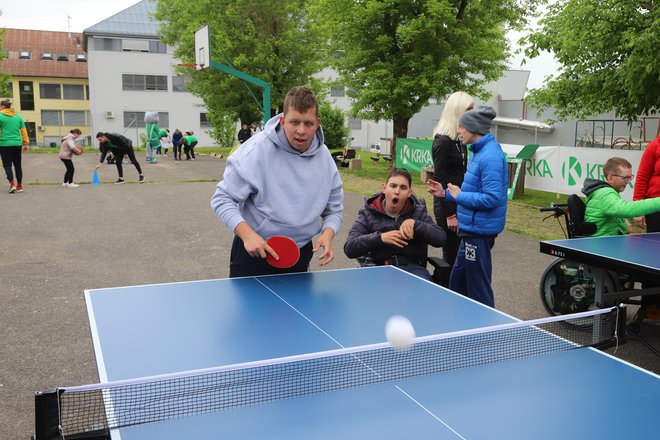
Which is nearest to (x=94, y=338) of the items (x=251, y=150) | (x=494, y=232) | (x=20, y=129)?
(x=251, y=150)

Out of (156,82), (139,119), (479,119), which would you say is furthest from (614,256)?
(156,82)

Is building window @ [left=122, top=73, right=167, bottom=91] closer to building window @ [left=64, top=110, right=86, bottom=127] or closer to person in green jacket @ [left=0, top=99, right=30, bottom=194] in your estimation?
building window @ [left=64, top=110, right=86, bottom=127]

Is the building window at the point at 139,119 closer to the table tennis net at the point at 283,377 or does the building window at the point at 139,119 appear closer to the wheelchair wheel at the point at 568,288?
the wheelchair wheel at the point at 568,288

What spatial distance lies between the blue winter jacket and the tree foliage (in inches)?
593

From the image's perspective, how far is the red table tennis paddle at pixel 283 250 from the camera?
3.49 metres

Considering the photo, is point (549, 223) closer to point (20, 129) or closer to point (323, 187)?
point (323, 187)

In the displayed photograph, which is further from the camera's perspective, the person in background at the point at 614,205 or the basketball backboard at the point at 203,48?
the basketball backboard at the point at 203,48

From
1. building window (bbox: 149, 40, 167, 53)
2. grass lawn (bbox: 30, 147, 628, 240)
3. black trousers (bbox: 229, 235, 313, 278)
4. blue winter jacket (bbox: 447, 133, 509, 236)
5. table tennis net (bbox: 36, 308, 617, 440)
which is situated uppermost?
building window (bbox: 149, 40, 167, 53)

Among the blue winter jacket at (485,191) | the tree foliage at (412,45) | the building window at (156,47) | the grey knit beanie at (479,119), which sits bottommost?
the blue winter jacket at (485,191)

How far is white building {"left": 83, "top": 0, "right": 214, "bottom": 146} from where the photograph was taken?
4788cm

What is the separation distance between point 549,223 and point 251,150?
30.4 ft

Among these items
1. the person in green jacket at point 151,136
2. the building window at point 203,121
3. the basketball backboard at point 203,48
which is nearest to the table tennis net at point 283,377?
the basketball backboard at point 203,48

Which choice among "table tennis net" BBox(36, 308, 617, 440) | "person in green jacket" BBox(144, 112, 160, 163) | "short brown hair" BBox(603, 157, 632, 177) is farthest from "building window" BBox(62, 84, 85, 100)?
"table tennis net" BBox(36, 308, 617, 440)

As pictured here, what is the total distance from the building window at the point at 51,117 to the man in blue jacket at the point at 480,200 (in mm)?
57776
